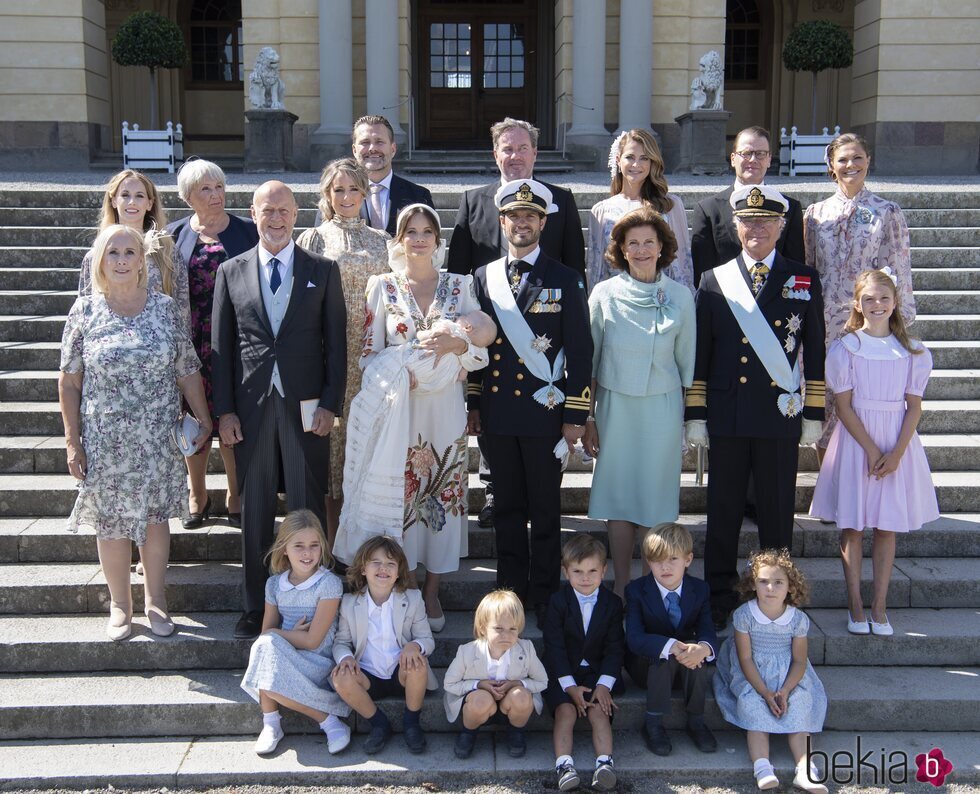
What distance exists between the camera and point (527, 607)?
5039 mm

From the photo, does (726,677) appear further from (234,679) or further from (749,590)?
(234,679)

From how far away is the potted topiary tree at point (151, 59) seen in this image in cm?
1479

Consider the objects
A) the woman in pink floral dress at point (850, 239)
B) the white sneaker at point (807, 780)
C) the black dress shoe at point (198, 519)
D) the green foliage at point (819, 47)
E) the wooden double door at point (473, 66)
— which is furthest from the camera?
the wooden double door at point (473, 66)

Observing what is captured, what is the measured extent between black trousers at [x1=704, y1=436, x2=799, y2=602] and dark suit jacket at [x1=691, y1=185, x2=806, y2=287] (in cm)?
102

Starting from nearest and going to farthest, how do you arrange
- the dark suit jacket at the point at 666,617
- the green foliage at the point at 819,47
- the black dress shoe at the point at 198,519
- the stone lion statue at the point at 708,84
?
1. the dark suit jacket at the point at 666,617
2. the black dress shoe at the point at 198,519
3. the stone lion statue at the point at 708,84
4. the green foliage at the point at 819,47

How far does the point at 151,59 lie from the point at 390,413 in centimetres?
1322

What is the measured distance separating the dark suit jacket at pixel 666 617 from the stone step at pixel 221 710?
311mm

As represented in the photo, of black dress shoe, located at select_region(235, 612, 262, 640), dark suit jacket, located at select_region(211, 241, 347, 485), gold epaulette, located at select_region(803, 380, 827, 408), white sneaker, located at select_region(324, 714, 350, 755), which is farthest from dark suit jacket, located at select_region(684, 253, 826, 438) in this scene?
black dress shoe, located at select_region(235, 612, 262, 640)

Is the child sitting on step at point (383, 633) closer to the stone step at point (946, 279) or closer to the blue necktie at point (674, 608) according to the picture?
the blue necktie at point (674, 608)

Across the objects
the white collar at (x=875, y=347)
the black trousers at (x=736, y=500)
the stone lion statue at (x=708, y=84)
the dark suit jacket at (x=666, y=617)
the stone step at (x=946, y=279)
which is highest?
the stone lion statue at (x=708, y=84)

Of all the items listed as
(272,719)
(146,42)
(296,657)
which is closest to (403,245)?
(296,657)

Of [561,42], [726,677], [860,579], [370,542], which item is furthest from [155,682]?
[561,42]

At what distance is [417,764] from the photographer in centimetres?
433

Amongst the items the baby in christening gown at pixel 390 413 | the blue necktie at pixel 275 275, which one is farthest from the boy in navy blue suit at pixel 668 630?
the blue necktie at pixel 275 275
